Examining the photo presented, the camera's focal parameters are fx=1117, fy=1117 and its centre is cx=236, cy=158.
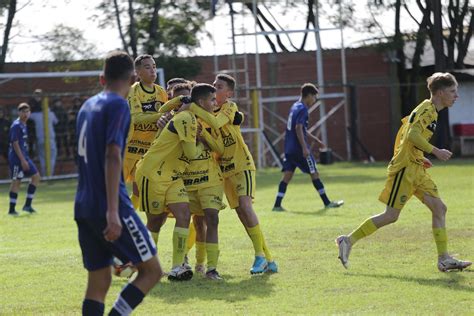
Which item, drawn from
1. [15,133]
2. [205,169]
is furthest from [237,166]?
[15,133]

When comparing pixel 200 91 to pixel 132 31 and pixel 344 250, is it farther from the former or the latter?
pixel 132 31

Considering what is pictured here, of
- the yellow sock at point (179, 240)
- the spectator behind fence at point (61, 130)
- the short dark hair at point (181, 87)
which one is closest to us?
the yellow sock at point (179, 240)

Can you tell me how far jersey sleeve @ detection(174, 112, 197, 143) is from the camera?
1044 cm

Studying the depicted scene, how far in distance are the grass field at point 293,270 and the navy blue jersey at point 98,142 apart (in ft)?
6.56

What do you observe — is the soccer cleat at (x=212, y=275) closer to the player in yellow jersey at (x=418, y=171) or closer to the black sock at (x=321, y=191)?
the player in yellow jersey at (x=418, y=171)

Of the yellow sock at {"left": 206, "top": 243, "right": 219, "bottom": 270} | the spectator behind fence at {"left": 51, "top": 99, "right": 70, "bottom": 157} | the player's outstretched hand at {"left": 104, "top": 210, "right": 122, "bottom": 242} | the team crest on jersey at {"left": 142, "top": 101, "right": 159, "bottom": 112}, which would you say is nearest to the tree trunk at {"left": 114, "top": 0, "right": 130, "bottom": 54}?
the spectator behind fence at {"left": 51, "top": 99, "right": 70, "bottom": 157}

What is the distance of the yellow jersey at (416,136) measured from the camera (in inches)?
432

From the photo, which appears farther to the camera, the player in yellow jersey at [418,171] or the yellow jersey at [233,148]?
the yellow jersey at [233,148]

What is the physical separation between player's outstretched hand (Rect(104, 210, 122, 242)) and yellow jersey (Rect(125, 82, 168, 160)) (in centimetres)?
472

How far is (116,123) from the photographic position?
23.6 ft

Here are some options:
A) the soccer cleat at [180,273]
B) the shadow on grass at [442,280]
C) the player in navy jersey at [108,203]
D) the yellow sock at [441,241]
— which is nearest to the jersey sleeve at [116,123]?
the player in navy jersey at [108,203]

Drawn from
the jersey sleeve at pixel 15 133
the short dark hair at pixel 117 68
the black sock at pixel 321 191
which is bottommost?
the black sock at pixel 321 191

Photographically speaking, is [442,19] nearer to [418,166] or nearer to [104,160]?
[418,166]

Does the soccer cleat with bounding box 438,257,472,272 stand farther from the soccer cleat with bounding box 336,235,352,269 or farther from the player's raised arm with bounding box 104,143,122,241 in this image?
the player's raised arm with bounding box 104,143,122,241
